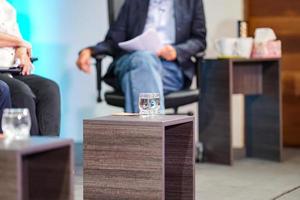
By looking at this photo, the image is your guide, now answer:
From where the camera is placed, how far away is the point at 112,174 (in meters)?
2.19

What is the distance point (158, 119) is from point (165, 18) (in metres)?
1.45

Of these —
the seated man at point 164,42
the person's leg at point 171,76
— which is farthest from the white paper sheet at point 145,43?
the person's leg at point 171,76

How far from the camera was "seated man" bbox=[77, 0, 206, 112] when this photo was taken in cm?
319

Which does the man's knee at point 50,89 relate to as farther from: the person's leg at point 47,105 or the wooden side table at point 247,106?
the wooden side table at point 247,106

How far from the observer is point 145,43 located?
10.6ft

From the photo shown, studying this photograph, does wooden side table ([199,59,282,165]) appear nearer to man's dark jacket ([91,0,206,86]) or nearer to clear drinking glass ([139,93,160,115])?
man's dark jacket ([91,0,206,86])

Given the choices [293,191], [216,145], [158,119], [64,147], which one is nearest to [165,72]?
[216,145]

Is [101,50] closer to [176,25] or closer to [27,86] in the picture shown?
[176,25]

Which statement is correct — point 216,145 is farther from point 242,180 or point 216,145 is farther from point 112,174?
point 112,174

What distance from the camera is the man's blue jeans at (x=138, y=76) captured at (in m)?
3.13

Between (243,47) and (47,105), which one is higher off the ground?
(243,47)

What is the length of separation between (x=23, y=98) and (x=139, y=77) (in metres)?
0.77

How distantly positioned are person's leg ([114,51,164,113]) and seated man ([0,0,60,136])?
0.50 metres

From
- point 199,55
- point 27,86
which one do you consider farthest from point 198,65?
point 27,86
